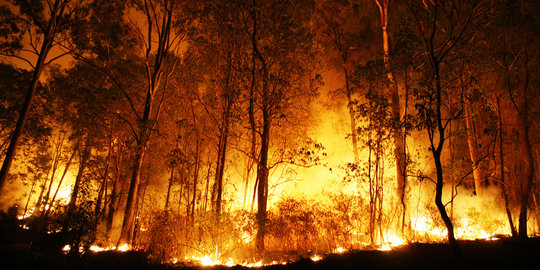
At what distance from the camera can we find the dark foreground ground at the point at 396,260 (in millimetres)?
6402

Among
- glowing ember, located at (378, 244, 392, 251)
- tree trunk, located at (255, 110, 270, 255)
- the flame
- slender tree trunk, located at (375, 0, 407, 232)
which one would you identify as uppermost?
slender tree trunk, located at (375, 0, 407, 232)

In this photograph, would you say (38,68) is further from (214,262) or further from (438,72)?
(438,72)

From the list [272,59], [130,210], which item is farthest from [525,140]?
[130,210]

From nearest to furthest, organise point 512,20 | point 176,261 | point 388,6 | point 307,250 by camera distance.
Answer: point 176,261 → point 307,250 → point 512,20 → point 388,6

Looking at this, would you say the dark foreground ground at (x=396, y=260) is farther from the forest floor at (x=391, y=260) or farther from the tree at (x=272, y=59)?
the tree at (x=272, y=59)

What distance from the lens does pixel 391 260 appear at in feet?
22.3

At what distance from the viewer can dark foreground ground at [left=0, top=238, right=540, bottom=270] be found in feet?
21.0

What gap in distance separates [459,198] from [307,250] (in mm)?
7730

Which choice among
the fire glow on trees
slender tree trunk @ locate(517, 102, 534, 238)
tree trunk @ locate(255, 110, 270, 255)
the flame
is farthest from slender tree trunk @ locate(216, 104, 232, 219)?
slender tree trunk @ locate(517, 102, 534, 238)

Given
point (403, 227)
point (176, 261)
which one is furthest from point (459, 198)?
point (176, 261)

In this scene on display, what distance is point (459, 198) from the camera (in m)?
11.8

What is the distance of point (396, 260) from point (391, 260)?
0.37 ft

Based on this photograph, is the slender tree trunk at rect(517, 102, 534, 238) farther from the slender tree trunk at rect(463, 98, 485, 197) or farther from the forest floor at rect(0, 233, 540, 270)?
the slender tree trunk at rect(463, 98, 485, 197)

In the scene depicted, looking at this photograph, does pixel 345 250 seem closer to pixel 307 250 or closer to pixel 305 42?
pixel 307 250
